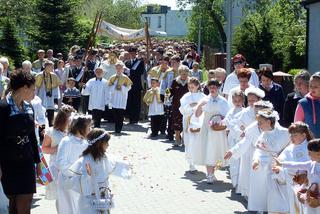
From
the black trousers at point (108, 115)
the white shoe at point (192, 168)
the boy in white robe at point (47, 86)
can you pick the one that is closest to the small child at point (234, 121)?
the white shoe at point (192, 168)

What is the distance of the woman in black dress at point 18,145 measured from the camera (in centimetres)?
649

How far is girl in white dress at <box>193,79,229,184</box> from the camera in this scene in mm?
11492

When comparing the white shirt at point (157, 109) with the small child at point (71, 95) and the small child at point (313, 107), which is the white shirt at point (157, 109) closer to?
the small child at point (71, 95)

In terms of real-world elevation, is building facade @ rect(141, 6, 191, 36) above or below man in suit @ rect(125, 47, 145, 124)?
above

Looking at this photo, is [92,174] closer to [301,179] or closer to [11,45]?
[301,179]

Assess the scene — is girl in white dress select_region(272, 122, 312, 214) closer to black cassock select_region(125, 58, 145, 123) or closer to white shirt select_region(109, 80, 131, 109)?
white shirt select_region(109, 80, 131, 109)

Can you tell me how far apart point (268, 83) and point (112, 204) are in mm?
4663

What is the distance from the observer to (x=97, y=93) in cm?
1797

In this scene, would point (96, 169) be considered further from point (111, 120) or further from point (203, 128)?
point (111, 120)

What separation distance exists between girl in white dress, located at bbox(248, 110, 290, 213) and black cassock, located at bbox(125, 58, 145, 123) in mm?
10612

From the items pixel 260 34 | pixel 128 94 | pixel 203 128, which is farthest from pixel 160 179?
pixel 260 34

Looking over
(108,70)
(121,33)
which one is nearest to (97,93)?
(108,70)

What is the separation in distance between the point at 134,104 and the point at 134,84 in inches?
23.0

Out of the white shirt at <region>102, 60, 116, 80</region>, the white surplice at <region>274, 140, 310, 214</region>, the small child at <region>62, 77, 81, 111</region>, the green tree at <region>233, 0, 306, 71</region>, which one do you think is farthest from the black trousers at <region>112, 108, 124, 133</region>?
the white surplice at <region>274, 140, 310, 214</region>
